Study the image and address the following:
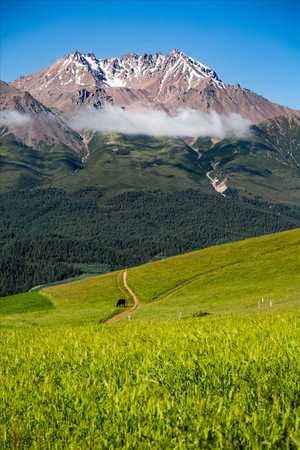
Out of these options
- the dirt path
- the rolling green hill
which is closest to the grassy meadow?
the rolling green hill

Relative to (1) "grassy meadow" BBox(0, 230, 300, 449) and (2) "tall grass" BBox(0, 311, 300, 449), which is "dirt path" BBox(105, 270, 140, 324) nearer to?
(1) "grassy meadow" BBox(0, 230, 300, 449)

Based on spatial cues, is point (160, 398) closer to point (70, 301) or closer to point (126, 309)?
point (126, 309)

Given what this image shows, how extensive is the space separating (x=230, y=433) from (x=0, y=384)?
636 cm

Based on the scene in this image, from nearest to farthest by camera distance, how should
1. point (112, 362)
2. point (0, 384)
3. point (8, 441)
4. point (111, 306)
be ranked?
point (8, 441)
point (0, 384)
point (112, 362)
point (111, 306)

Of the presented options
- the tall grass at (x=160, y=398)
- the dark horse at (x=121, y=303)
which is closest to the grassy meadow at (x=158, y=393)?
the tall grass at (x=160, y=398)

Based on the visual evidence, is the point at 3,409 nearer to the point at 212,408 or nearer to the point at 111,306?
the point at 212,408

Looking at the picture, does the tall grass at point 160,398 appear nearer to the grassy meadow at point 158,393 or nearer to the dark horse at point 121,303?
the grassy meadow at point 158,393

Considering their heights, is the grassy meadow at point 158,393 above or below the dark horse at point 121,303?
above

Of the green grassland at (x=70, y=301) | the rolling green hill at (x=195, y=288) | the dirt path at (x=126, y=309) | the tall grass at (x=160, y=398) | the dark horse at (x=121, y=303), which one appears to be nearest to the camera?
the tall grass at (x=160, y=398)

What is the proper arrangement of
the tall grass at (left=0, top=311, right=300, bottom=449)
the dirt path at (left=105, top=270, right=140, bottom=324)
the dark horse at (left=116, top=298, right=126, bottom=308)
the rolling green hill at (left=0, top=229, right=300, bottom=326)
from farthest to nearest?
the dark horse at (left=116, top=298, right=126, bottom=308) < the dirt path at (left=105, top=270, right=140, bottom=324) < the rolling green hill at (left=0, top=229, right=300, bottom=326) < the tall grass at (left=0, top=311, right=300, bottom=449)

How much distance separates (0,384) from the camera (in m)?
12.0

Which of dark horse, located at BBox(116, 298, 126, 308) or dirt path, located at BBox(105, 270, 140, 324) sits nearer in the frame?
dirt path, located at BBox(105, 270, 140, 324)

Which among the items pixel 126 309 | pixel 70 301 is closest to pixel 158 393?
pixel 126 309

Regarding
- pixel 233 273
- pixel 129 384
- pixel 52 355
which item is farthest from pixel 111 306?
pixel 129 384
